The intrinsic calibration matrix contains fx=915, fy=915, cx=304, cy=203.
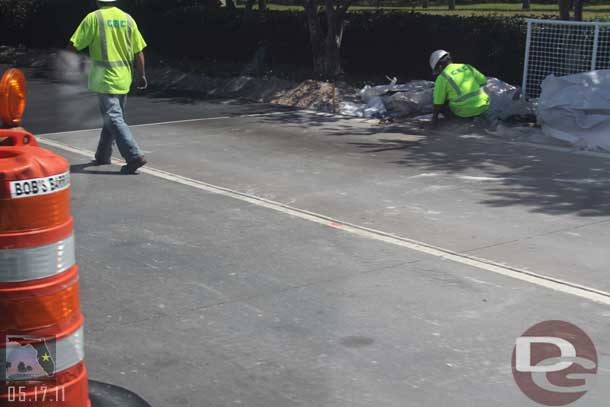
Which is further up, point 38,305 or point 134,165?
point 38,305

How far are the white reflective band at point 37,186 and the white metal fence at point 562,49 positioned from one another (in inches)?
411

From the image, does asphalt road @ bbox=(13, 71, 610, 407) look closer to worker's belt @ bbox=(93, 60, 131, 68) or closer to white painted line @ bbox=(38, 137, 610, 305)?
white painted line @ bbox=(38, 137, 610, 305)

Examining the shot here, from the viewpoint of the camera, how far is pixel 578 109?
1173cm

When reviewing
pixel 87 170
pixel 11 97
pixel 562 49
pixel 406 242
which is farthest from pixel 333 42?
pixel 11 97

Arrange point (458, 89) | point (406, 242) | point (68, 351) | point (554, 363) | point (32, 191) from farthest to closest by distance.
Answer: point (458, 89), point (406, 242), point (554, 363), point (68, 351), point (32, 191)

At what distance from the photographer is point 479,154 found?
36.8 ft

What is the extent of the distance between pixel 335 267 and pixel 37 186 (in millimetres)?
3438

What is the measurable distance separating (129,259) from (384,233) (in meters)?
2.13

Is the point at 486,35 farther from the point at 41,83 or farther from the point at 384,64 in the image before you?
the point at 41,83

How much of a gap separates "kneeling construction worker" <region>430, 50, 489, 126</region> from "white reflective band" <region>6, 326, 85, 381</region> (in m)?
9.36

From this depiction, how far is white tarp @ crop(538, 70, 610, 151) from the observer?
11.5 meters

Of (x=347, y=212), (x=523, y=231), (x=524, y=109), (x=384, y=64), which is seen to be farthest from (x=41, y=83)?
(x=523, y=231)

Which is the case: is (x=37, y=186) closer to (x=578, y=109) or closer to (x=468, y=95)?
(x=578, y=109)

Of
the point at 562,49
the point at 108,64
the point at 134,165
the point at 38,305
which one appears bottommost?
the point at 134,165
